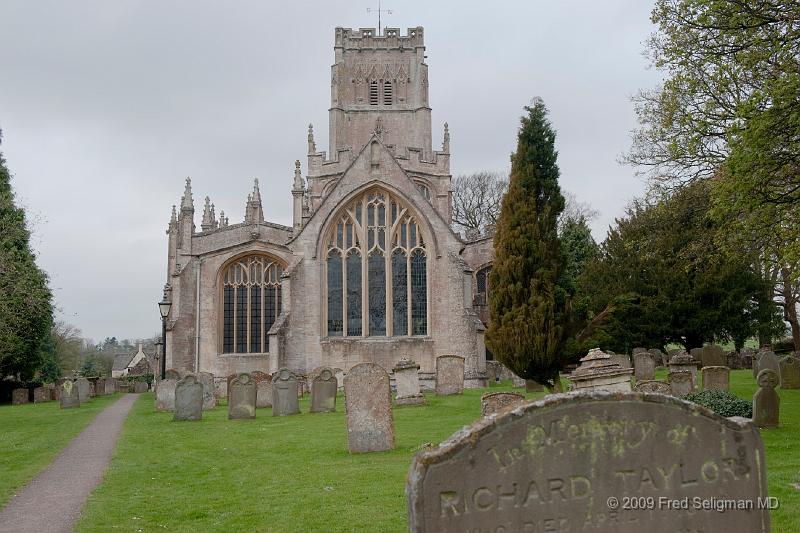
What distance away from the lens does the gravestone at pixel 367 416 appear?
11.6m

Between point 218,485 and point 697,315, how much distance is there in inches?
965

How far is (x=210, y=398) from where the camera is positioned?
2183cm

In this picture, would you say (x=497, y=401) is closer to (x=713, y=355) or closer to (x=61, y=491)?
(x=61, y=491)

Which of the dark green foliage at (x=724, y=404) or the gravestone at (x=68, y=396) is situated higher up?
the dark green foliage at (x=724, y=404)

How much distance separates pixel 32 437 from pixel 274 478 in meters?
9.62

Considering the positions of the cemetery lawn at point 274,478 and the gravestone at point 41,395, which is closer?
the cemetery lawn at point 274,478

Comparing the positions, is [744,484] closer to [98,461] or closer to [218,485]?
[218,485]

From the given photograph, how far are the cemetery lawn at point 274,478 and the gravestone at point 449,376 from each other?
524 cm

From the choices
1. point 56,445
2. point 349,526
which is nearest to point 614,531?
point 349,526

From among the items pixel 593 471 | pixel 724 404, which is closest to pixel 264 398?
pixel 724 404

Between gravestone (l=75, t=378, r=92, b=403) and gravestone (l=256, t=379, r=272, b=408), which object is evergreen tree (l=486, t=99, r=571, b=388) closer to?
gravestone (l=256, t=379, r=272, b=408)

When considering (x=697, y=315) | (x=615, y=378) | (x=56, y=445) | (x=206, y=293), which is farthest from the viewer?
(x=206, y=293)

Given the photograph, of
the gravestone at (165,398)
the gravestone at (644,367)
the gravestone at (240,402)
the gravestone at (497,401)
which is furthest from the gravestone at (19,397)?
the gravestone at (497,401)

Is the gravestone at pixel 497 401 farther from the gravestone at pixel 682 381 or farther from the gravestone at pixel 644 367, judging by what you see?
the gravestone at pixel 644 367
